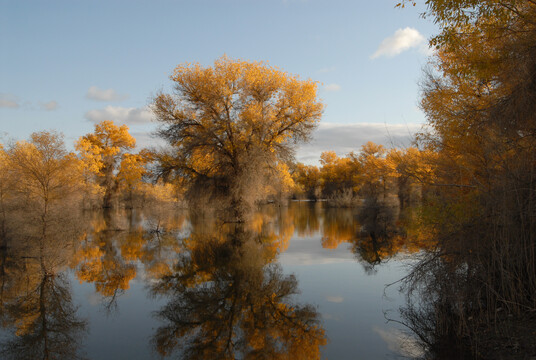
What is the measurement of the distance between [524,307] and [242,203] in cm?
1992

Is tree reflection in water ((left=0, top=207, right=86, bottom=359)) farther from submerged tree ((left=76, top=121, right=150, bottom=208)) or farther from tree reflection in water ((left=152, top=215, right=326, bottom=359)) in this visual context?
submerged tree ((left=76, top=121, right=150, bottom=208))

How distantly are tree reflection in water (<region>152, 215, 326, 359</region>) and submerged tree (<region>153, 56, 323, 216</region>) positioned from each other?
11.4 metres

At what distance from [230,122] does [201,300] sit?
16536 millimetres

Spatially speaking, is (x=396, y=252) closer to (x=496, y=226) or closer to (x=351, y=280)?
(x=351, y=280)

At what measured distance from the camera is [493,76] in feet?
31.3

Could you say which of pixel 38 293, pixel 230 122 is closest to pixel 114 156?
pixel 230 122

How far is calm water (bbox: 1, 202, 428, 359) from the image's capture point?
622cm

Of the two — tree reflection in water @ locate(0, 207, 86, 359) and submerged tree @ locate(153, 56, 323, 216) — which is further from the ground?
submerged tree @ locate(153, 56, 323, 216)

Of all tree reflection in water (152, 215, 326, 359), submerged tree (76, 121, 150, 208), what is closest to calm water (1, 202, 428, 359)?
tree reflection in water (152, 215, 326, 359)

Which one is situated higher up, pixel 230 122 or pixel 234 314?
pixel 230 122

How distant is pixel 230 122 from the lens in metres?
23.8

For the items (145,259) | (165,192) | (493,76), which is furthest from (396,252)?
(165,192)

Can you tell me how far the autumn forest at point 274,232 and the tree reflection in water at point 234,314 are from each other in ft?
0.15

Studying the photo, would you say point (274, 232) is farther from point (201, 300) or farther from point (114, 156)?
point (114, 156)
